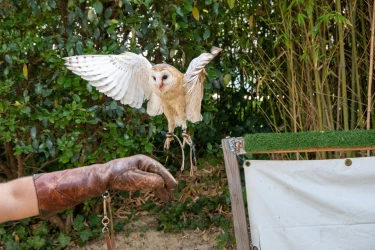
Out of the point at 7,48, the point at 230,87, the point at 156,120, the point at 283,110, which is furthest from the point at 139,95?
the point at 230,87

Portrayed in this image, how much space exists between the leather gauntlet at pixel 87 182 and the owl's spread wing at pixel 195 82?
85 cm

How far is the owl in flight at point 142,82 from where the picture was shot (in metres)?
2.34

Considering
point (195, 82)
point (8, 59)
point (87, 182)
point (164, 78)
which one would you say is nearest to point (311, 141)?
point (195, 82)

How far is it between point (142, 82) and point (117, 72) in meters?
0.12

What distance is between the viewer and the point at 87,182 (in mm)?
1502

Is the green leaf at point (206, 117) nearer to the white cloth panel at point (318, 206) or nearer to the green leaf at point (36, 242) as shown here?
the white cloth panel at point (318, 206)

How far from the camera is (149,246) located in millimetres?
3721

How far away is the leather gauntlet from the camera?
1480mm

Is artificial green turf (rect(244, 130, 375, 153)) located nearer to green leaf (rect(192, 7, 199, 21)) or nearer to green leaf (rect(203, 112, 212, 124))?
green leaf (rect(203, 112, 212, 124))

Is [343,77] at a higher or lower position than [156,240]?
higher

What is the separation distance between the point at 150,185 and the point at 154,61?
74.8 inches

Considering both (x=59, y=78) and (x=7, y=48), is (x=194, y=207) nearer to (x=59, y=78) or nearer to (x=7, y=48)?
(x=59, y=78)

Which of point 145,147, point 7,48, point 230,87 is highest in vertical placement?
point 7,48

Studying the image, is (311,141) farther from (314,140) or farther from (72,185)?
(72,185)
